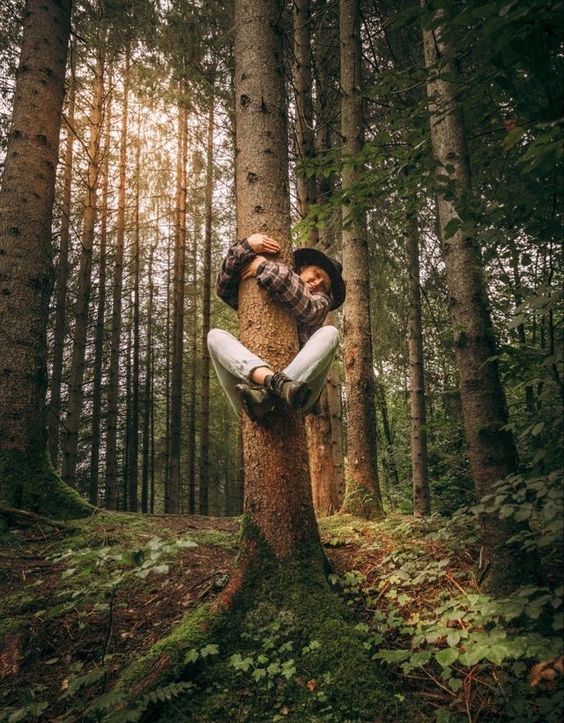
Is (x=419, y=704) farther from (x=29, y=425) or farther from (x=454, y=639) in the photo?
(x=29, y=425)

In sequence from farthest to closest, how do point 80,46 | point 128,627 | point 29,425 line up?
point 80,46 < point 29,425 < point 128,627

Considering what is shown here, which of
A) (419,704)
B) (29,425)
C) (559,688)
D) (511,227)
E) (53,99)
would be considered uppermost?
(53,99)

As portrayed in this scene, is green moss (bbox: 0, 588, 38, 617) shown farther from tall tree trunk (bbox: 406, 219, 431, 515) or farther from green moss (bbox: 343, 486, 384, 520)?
tall tree trunk (bbox: 406, 219, 431, 515)

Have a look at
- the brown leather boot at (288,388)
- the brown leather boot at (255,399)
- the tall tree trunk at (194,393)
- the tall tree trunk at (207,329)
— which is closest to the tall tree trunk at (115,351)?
the tall tree trunk at (194,393)

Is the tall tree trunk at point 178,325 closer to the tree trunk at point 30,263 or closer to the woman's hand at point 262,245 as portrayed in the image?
the tree trunk at point 30,263

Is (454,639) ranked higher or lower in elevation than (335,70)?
lower

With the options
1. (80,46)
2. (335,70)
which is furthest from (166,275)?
(335,70)

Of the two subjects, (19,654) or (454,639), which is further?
(19,654)

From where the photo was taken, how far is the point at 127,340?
16.4 m

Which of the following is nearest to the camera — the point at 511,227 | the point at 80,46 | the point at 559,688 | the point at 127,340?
the point at 559,688

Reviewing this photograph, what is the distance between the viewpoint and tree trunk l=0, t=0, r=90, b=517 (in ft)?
15.6

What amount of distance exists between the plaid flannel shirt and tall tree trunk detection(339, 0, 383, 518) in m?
1.86

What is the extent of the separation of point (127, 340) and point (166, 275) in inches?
114

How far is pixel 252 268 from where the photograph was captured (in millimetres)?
3215
